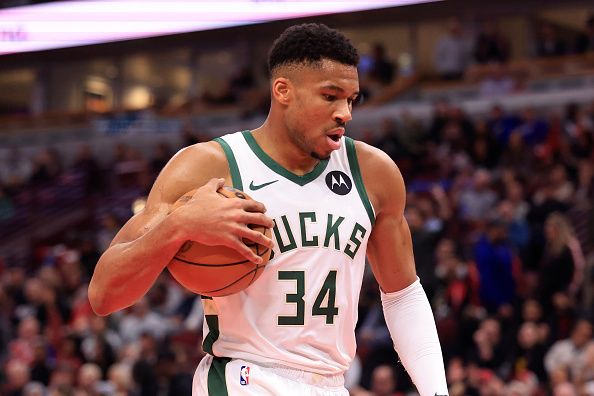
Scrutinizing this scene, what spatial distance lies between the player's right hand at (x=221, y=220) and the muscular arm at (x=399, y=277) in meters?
0.83

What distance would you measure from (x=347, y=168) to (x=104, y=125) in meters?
17.0

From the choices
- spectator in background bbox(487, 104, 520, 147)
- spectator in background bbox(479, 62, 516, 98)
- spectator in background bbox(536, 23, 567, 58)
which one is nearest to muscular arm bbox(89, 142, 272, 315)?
spectator in background bbox(487, 104, 520, 147)

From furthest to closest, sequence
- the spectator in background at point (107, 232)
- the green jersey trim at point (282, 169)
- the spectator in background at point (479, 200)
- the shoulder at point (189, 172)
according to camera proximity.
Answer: the spectator in background at point (107, 232), the spectator in background at point (479, 200), the green jersey trim at point (282, 169), the shoulder at point (189, 172)

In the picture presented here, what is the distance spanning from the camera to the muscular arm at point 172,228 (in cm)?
360

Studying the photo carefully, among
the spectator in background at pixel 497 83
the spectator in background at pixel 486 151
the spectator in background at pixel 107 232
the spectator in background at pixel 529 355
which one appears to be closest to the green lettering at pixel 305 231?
the spectator in background at pixel 529 355

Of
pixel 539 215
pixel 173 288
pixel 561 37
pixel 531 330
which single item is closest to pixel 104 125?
pixel 173 288

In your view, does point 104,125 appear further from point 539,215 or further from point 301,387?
point 301,387

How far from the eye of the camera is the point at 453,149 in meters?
15.6

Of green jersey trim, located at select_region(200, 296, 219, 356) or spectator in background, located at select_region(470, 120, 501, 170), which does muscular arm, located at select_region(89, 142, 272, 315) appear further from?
spectator in background, located at select_region(470, 120, 501, 170)

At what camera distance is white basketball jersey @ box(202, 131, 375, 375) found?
405cm

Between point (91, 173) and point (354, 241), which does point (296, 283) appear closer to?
point (354, 241)

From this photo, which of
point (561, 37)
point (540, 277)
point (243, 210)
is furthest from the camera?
point (561, 37)

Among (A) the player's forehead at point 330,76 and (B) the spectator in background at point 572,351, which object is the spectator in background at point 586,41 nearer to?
(B) the spectator in background at point 572,351

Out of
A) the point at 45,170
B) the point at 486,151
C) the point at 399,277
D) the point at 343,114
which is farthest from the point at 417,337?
the point at 45,170
